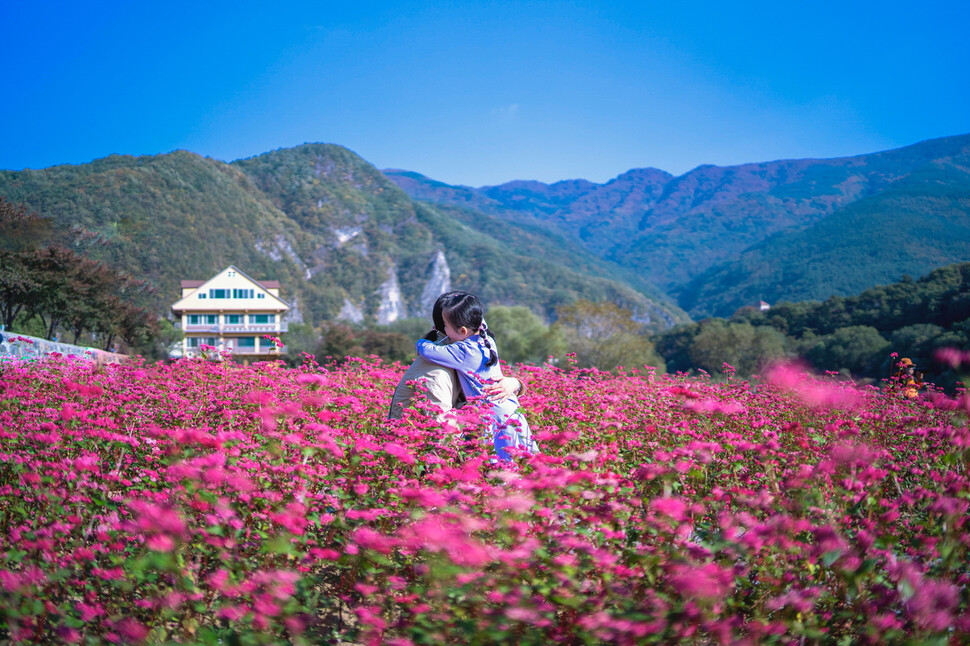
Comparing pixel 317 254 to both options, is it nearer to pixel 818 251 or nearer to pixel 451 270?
pixel 451 270

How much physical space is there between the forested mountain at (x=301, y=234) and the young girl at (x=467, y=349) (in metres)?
60.8

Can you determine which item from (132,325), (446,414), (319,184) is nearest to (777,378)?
(446,414)

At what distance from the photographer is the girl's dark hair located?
3.40 meters

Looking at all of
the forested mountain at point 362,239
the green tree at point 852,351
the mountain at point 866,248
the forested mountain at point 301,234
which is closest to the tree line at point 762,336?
the green tree at point 852,351

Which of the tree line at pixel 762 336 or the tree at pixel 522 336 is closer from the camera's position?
the tree line at pixel 762 336

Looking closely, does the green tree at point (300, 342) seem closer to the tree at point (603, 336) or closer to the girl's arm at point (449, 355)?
the tree at point (603, 336)

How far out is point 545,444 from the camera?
322cm

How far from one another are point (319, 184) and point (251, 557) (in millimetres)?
136784

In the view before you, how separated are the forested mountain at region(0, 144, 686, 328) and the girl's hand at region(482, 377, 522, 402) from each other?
61.2 metres

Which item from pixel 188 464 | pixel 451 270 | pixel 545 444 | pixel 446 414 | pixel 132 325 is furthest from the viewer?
pixel 451 270

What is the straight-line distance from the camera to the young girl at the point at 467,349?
130 inches

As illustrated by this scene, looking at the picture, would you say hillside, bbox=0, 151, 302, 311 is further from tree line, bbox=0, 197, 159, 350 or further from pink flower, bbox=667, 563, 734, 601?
pink flower, bbox=667, 563, 734, 601

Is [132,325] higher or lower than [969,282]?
lower

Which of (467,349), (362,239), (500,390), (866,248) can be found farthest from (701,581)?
(362,239)
